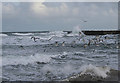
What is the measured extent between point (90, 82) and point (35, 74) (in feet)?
10.5

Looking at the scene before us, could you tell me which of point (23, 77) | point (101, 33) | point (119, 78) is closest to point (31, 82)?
point (23, 77)

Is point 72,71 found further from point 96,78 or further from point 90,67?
point 96,78

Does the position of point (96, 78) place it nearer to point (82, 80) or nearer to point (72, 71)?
point (82, 80)

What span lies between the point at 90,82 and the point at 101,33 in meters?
73.3

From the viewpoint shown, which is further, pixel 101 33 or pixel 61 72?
pixel 101 33

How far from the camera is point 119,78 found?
32.4 feet

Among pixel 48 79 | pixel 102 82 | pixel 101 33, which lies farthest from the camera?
pixel 101 33

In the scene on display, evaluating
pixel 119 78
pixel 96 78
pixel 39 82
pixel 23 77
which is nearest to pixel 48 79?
pixel 39 82

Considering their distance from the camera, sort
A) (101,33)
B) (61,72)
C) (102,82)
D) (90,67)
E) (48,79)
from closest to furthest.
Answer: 1. (102,82)
2. (48,79)
3. (90,67)
4. (61,72)
5. (101,33)

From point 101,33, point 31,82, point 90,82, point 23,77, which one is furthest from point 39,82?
point 101,33

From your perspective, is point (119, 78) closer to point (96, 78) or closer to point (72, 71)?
point (96, 78)

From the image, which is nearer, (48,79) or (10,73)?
(48,79)

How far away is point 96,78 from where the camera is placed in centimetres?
990

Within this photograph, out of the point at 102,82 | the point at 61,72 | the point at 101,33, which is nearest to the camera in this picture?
the point at 102,82
